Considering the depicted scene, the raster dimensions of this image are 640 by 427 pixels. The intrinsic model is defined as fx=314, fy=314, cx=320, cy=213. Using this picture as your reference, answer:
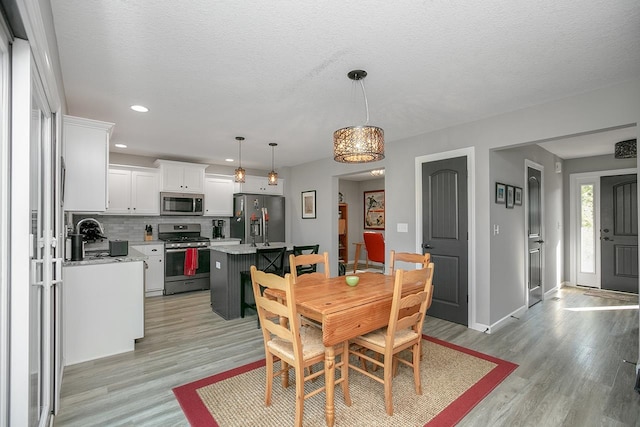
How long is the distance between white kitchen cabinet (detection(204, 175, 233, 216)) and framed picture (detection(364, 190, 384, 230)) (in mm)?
4071

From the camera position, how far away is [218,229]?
6344 mm

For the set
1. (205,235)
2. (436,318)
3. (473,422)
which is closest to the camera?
(473,422)

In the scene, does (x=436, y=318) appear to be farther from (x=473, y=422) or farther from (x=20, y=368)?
(x=20, y=368)

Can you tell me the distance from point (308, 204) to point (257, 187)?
113cm

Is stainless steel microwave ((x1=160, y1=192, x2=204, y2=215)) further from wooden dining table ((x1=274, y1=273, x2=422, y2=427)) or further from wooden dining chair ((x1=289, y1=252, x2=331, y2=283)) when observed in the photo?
wooden dining table ((x1=274, y1=273, x2=422, y2=427))

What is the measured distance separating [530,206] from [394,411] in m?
3.81

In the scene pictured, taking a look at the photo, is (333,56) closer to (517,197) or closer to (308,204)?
(517,197)

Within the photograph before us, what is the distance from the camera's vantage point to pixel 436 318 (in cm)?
399

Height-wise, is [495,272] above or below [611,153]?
below

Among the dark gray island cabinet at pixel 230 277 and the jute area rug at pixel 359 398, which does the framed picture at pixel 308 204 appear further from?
the jute area rug at pixel 359 398

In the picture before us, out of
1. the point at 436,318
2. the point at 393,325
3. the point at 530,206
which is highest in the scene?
the point at 530,206

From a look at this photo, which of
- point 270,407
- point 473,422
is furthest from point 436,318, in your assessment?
point 270,407

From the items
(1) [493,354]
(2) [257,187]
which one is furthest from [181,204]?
(1) [493,354]

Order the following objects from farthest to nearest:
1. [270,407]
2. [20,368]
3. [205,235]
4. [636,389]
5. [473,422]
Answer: [205,235], [636,389], [270,407], [473,422], [20,368]
